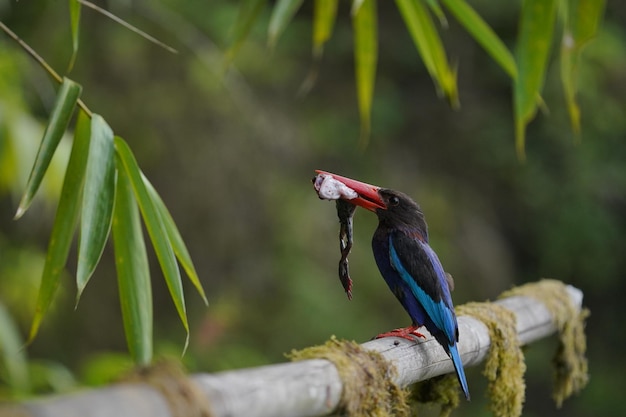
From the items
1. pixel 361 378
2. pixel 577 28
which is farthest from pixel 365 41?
pixel 361 378

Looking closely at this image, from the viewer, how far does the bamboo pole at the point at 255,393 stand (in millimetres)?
886

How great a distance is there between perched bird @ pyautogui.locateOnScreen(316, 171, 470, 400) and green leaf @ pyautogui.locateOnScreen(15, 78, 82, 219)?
0.60 m

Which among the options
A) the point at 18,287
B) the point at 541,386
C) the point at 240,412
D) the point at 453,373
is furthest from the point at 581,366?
the point at 541,386

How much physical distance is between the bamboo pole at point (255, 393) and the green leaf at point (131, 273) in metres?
0.46

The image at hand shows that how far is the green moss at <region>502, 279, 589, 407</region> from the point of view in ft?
8.79

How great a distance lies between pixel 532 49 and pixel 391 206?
744 millimetres

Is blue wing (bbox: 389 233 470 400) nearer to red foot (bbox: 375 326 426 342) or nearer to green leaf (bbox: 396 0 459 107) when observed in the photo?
red foot (bbox: 375 326 426 342)

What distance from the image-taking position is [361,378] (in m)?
1.48

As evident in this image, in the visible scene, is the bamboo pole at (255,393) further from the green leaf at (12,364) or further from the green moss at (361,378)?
the green leaf at (12,364)

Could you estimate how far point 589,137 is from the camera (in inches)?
289

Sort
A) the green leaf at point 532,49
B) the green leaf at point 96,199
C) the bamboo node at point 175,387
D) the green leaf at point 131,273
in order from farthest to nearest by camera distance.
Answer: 1. the green leaf at point 532,49
2. the green leaf at point 131,273
3. the green leaf at point 96,199
4. the bamboo node at point 175,387

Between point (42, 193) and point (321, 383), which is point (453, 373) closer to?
point (321, 383)

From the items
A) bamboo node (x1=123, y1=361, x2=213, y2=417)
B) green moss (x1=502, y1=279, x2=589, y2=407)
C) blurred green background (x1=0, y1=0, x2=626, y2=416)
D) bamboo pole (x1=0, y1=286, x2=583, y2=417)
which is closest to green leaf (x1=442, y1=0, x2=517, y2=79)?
green moss (x1=502, y1=279, x2=589, y2=407)

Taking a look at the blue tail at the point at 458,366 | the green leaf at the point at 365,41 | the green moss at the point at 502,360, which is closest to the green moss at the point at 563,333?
the green moss at the point at 502,360
